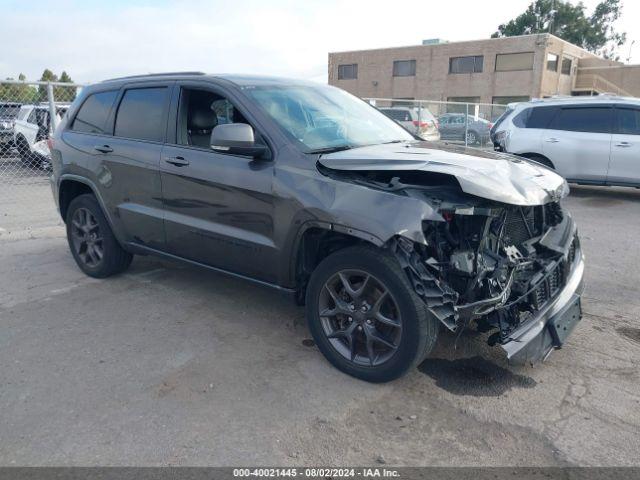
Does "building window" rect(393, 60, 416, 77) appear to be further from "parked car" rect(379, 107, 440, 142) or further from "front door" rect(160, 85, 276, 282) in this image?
"front door" rect(160, 85, 276, 282)

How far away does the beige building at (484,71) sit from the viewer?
37.8 meters

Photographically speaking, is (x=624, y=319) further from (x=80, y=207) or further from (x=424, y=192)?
(x=80, y=207)

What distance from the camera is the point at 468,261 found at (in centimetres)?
310

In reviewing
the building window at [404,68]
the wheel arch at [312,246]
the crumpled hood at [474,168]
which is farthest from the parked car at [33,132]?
the building window at [404,68]

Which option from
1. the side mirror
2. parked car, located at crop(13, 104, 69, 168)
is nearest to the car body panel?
the side mirror

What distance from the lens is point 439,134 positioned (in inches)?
653

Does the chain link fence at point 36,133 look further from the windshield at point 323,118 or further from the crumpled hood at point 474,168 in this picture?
the crumpled hood at point 474,168

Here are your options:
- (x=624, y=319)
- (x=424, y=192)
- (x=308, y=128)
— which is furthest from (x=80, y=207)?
(x=624, y=319)

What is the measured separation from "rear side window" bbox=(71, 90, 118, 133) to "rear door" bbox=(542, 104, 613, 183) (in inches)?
322

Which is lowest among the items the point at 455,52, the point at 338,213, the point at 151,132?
the point at 338,213

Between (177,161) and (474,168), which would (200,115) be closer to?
(177,161)

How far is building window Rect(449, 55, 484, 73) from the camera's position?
40.3 metres

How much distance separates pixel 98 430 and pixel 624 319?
399 cm

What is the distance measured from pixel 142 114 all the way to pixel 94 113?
2.68ft
